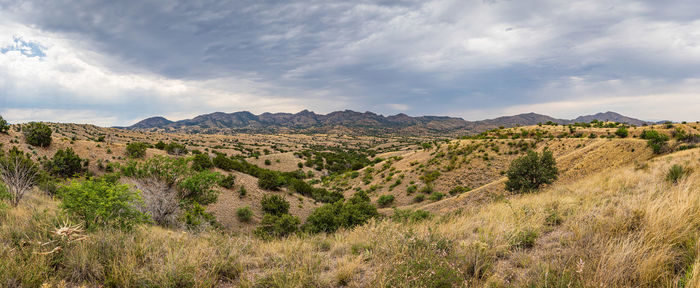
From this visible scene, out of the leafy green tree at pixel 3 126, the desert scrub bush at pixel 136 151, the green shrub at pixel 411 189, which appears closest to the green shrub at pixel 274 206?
the green shrub at pixel 411 189

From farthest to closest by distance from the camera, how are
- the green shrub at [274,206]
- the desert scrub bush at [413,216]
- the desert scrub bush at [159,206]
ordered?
the green shrub at [274,206], the desert scrub bush at [159,206], the desert scrub bush at [413,216]

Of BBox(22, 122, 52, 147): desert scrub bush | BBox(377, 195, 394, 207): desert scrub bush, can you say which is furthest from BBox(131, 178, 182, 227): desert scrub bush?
BBox(22, 122, 52, 147): desert scrub bush

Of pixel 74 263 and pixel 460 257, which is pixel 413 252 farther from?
pixel 74 263

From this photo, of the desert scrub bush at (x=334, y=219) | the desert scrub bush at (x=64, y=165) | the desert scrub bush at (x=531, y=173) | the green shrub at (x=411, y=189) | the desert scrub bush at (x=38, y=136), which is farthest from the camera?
the green shrub at (x=411, y=189)

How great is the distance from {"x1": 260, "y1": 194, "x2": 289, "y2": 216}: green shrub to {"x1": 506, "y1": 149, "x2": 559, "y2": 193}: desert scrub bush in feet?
54.2

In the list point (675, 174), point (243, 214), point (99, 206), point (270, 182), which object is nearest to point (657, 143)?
point (675, 174)

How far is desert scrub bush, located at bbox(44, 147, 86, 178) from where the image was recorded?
69.5 ft

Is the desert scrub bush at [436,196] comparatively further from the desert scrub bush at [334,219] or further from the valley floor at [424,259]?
the valley floor at [424,259]

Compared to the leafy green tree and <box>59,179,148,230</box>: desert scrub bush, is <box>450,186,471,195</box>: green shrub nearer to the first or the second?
<box>59,179,148,230</box>: desert scrub bush

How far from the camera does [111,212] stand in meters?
6.75

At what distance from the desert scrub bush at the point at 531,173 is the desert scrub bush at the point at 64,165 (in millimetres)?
34585

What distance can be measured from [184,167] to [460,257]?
15853mm

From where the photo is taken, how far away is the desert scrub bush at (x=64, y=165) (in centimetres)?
2120

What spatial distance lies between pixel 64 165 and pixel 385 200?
2862 cm
